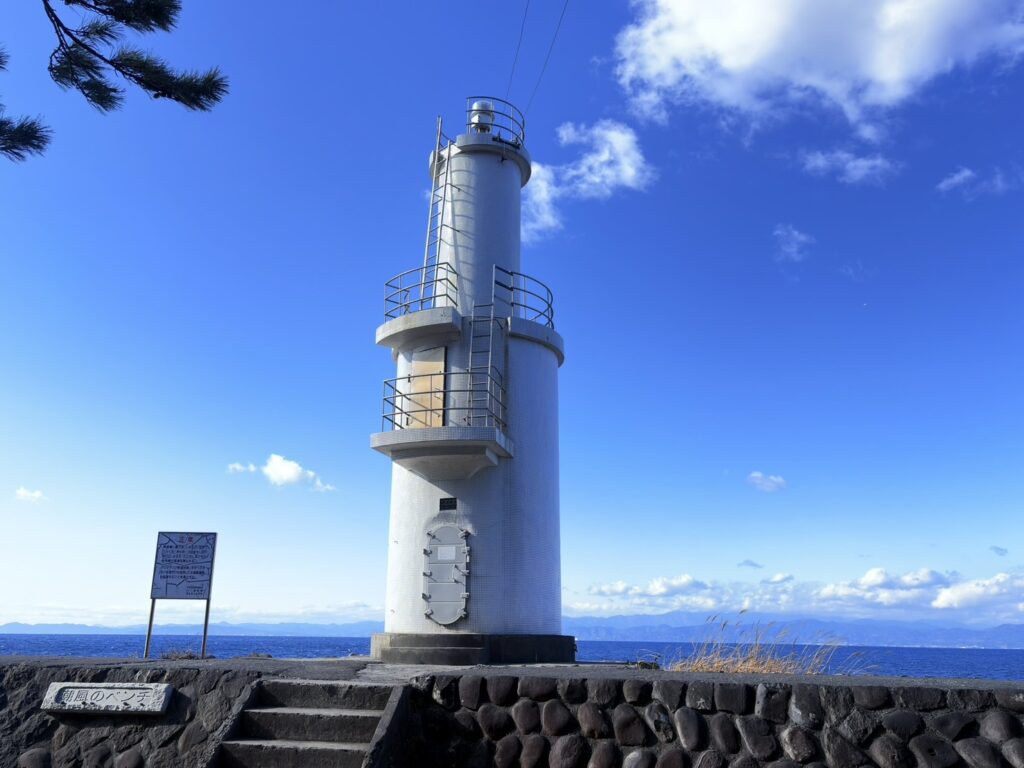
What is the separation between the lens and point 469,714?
684 centimetres

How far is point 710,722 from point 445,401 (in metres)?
7.30

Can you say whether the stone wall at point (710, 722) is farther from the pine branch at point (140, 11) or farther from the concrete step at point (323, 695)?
the pine branch at point (140, 11)

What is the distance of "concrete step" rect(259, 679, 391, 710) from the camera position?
6.99 metres

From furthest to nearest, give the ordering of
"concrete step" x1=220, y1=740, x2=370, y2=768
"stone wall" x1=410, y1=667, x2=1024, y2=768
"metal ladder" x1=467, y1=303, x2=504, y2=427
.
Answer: "metal ladder" x1=467, y1=303, x2=504, y2=427 < "concrete step" x1=220, y1=740, x2=370, y2=768 < "stone wall" x1=410, y1=667, x2=1024, y2=768

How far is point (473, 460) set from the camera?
470 inches

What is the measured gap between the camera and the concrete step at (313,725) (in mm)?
6645

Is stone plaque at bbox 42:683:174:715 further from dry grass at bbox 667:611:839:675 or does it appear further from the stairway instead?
dry grass at bbox 667:611:839:675

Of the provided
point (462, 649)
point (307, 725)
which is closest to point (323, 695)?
point (307, 725)

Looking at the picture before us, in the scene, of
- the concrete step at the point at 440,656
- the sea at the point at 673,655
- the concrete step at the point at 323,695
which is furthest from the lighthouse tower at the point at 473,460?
the concrete step at the point at 323,695

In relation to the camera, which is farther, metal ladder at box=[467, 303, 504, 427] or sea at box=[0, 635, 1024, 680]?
metal ladder at box=[467, 303, 504, 427]

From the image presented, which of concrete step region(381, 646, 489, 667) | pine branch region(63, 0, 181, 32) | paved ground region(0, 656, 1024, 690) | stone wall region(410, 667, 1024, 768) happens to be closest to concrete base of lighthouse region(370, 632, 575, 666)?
concrete step region(381, 646, 489, 667)

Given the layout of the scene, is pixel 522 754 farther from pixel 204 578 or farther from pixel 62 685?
pixel 204 578

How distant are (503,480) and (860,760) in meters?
7.13

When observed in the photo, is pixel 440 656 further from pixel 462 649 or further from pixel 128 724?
pixel 128 724
